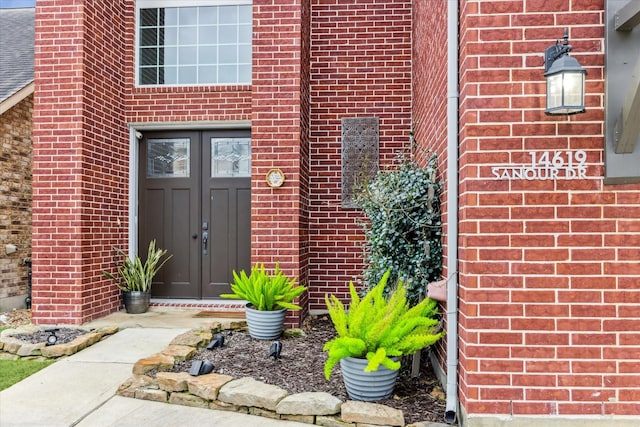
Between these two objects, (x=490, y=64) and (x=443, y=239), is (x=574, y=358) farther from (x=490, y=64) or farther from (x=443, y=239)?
(x=490, y=64)

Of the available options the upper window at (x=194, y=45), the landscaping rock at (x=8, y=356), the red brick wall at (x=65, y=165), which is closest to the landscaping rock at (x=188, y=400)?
the landscaping rock at (x=8, y=356)

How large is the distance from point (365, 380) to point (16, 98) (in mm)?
6292

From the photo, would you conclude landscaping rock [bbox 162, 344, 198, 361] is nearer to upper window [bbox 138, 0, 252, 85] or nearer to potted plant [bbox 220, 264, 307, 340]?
potted plant [bbox 220, 264, 307, 340]

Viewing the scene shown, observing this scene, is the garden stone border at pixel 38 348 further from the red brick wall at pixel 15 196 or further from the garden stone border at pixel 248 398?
the red brick wall at pixel 15 196

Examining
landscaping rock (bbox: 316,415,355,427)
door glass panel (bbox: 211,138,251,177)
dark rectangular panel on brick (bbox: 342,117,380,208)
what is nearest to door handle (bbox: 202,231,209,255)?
door glass panel (bbox: 211,138,251,177)

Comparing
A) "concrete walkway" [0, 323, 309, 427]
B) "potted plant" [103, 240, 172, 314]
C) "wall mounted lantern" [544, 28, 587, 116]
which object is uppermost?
"wall mounted lantern" [544, 28, 587, 116]

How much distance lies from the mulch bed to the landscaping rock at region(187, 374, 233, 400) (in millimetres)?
217

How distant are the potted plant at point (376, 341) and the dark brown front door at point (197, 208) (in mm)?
3147

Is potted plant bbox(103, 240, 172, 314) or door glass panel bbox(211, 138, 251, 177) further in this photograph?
door glass panel bbox(211, 138, 251, 177)

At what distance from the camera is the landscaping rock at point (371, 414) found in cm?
273

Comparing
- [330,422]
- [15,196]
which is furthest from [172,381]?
[15,196]

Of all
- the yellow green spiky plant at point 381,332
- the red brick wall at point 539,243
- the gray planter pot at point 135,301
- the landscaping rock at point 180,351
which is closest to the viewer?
the red brick wall at point 539,243

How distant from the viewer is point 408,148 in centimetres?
515

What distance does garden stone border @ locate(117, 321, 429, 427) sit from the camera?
279 cm
